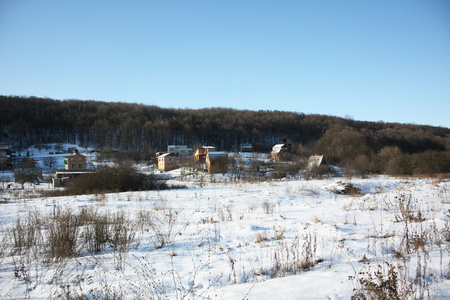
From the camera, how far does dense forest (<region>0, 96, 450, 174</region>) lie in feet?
227

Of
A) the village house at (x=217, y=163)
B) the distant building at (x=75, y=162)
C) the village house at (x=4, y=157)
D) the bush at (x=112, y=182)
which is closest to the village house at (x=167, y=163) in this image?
the village house at (x=217, y=163)

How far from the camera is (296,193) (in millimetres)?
11852

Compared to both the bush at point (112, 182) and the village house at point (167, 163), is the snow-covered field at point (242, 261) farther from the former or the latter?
the village house at point (167, 163)

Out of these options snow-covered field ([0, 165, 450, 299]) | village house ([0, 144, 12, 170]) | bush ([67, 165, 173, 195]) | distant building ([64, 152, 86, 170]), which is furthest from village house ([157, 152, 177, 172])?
snow-covered field ([0, 165, 450, 299])

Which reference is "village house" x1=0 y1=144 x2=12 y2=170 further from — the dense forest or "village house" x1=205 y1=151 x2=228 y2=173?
"village house" x1=205 y1=151 x2=228 y2=173

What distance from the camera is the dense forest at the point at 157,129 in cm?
6925

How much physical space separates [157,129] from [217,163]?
53.9 meters

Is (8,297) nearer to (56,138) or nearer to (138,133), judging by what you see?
(138,133)

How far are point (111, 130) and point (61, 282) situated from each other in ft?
275

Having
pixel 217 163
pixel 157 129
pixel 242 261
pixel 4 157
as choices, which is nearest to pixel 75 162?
pixel 217 163

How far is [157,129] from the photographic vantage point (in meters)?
82.0

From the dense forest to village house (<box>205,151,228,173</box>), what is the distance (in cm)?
2024

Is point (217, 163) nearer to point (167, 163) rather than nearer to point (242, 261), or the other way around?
point (167, 163)

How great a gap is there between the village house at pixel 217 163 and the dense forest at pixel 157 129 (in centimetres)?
2024
